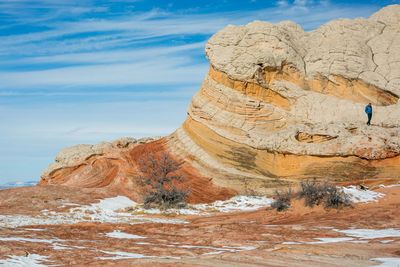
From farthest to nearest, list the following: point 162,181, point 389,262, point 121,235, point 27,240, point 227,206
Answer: point 162,181, point 227,206, point 121,235, point 27,240, point 389,262

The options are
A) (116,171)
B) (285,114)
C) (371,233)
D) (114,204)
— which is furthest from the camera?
(285,114)

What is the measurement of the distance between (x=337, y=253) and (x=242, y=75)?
18.2 meters

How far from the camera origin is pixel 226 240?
15562 millimetres

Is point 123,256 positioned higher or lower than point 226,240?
higher

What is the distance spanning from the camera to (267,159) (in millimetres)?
29547

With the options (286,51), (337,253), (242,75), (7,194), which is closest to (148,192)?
(7,194)

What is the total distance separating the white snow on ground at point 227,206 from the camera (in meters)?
24.4

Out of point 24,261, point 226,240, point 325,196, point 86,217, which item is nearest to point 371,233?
point 226,240

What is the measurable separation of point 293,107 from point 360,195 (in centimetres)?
858

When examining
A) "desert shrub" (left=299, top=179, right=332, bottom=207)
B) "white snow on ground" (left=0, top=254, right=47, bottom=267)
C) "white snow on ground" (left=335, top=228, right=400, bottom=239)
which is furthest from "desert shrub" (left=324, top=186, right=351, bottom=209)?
"white snow on ground" (left=0, top=254, right=47, bottom=267)

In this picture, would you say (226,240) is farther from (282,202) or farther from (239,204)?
(239,204)

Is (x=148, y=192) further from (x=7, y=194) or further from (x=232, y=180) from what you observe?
(x=7, y=194)

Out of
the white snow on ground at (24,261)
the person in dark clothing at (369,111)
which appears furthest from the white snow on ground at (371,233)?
the person in dark clothing at (369,111)

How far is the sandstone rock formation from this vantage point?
28359 millimetres
